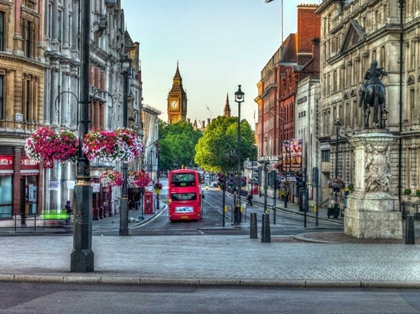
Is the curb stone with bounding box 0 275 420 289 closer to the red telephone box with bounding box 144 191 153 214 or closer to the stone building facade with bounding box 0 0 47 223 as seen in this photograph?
the stone building facade with bounding box 0 0 47 223

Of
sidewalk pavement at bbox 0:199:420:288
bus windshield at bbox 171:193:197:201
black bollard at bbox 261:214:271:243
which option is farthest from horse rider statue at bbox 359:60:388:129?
bus windshield at bbox 171:193:197:201

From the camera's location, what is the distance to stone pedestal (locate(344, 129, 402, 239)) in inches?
1214

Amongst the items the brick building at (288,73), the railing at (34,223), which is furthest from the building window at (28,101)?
the brick building at (288,73)

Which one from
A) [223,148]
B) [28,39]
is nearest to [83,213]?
[28,39]

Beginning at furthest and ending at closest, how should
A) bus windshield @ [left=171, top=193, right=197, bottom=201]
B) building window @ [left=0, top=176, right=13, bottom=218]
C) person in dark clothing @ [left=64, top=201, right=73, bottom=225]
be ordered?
bus windshield @ [left=171, top=193, right=197, bottom=201]
building window @ [left=0, top=176, right=13, bottom=218]
person in dark clothing @ [left=64, top=201, right=73, bottom=225]

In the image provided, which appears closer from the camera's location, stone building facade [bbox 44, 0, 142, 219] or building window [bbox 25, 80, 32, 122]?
building window [bbox 25, 80, 32, 122]

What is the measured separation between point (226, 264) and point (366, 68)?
5243 cm

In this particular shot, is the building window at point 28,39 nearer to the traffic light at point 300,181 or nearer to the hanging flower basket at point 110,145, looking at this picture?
the traffic light at point 300,181

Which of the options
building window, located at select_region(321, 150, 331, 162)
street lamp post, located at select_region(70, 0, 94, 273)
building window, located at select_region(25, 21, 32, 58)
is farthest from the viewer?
building window, located at select_region(321, 150, 331, 162)

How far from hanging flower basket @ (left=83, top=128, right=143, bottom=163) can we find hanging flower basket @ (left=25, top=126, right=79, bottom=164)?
2.30ft

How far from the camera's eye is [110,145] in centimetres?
2086

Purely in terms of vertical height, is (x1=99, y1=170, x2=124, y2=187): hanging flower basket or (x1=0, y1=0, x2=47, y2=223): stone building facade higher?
(x1=0, y1=0, x2=47, y2=223): stone building facade

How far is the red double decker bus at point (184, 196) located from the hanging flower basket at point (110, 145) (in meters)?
37.4

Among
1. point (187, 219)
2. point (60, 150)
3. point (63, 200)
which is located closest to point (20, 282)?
point (60, 150)
